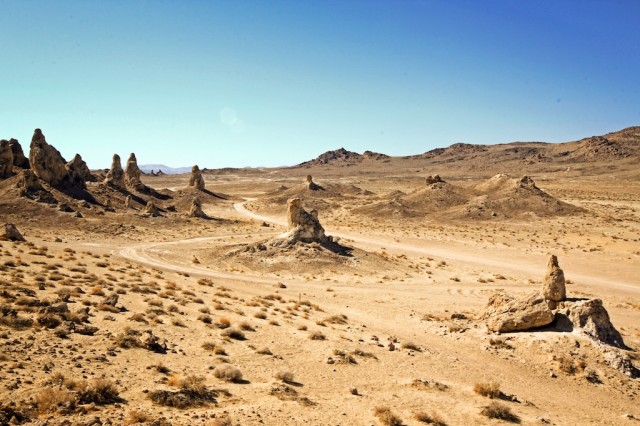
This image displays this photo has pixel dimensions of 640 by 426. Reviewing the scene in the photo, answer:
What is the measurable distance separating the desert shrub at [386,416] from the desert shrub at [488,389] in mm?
3850

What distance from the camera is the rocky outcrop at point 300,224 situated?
39.4 meters

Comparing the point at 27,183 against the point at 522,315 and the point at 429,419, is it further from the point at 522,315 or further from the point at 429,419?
the point at 429,419

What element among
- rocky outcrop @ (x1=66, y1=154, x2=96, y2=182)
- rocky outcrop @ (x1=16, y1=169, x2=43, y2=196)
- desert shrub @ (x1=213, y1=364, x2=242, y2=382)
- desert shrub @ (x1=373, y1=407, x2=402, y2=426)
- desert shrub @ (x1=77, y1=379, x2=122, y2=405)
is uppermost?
rocky outcrop @ (x1=66, y1=154, x2=96, y2=182)

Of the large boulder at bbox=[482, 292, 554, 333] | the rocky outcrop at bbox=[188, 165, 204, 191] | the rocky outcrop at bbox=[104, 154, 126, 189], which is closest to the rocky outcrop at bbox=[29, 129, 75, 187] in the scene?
the rocky outcrop at bbox=[104, 154, 126, 189]

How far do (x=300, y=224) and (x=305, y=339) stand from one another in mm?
22411

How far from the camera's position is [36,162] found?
187 ft

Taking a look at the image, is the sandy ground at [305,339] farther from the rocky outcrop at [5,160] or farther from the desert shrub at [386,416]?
the rocky outcrop at [5,160]

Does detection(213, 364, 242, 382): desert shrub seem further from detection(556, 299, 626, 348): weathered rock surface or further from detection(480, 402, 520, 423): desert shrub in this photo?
detection(556, 299, 626, 348): weathered rock surface

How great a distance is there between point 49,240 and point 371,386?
38106 millimetres

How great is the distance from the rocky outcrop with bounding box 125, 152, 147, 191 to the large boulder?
7594 cm

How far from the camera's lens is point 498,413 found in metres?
12.4

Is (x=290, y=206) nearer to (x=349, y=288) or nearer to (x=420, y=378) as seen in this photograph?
(x=349, y=288)

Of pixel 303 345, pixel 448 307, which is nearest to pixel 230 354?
pixel 303 345

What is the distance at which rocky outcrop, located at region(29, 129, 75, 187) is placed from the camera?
187ft
